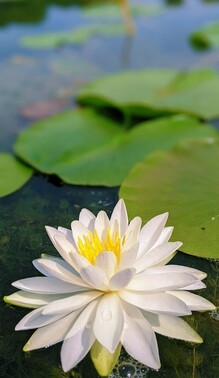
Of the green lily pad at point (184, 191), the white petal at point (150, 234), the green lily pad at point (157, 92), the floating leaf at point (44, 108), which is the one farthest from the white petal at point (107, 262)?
the floating leaf at point (44, 108)

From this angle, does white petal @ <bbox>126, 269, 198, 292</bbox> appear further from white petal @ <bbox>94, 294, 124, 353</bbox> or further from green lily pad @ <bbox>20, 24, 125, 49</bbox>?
green lily pad @ <bbox>20, 24, 125, 49</bbox>

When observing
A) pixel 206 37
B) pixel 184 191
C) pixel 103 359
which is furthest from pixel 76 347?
pixel 206 37

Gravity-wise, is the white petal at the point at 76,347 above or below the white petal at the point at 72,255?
below

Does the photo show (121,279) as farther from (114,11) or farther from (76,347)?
(114,11)

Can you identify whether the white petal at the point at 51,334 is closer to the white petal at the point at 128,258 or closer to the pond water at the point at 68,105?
the pond water at the point at 68,105

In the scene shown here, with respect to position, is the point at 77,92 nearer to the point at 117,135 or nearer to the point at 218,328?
the point at 117,135

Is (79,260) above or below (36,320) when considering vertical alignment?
above
